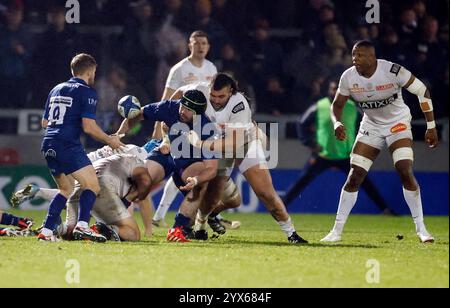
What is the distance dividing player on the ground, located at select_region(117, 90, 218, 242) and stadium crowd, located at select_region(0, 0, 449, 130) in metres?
4.74

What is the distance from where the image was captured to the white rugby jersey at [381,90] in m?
10.9

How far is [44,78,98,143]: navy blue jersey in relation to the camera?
10.1m

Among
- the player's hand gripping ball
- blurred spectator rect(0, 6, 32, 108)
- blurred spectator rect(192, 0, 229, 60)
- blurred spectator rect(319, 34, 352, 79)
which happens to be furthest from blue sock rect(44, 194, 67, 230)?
blurred spectator rect(319, 34, 352, 79)

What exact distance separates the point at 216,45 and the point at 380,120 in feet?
20.0

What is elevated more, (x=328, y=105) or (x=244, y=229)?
(x=328, y=105)

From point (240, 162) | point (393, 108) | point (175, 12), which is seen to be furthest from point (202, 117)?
point (175, 12)

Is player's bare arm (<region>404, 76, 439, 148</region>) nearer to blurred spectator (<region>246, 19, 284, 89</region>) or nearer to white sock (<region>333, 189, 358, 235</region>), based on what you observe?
white sock (<region>333, 189, 358, 235</region>)

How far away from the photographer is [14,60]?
1627 centimetres

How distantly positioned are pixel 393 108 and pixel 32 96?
7.17m

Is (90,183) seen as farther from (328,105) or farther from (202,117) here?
(328,105)

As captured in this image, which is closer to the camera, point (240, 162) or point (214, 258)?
point (214, 258)

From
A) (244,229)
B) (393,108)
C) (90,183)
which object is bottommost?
(244,229)

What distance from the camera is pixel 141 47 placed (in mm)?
16781

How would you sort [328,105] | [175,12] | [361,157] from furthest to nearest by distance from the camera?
Result: [175,12] < [328,105] < [361,157]
